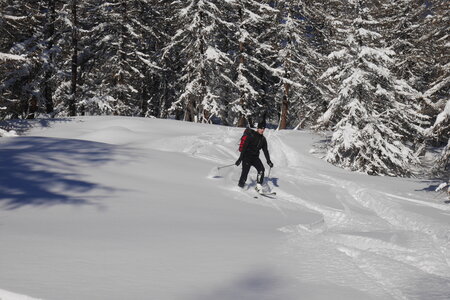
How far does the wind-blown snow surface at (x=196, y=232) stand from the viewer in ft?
10.6

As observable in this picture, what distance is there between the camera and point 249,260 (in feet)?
13.3

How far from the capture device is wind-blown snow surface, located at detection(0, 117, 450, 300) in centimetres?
323

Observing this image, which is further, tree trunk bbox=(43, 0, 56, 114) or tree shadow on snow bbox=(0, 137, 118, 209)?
tree trunk bbox=(43, 0, 56, 114)

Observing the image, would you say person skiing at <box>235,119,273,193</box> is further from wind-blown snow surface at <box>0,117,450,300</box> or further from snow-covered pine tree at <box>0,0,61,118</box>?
snow-covered pine tree at <box>0,0,61,118</box>

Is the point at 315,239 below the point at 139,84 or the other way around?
below

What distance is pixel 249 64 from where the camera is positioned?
26891mm

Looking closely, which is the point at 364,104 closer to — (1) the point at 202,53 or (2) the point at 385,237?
(2) the point at 385,237

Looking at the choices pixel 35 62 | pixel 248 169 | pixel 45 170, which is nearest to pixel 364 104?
pixel 248 169

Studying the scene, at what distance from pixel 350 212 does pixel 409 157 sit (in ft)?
36.4

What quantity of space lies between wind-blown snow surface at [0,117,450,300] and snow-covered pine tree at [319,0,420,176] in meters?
5.04

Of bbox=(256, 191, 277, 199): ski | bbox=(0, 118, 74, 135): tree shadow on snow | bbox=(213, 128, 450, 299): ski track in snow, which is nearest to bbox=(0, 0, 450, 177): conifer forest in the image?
bbox=(0, 118, 74, 135): tree shadow on snow

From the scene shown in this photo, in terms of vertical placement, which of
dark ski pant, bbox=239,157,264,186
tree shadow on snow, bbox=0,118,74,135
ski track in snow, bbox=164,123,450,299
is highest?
dark ski pant, bbox=239,157,264,186

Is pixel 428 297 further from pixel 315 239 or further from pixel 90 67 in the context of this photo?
pixel 90 67

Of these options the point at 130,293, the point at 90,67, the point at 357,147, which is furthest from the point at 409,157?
the point at 90,67
